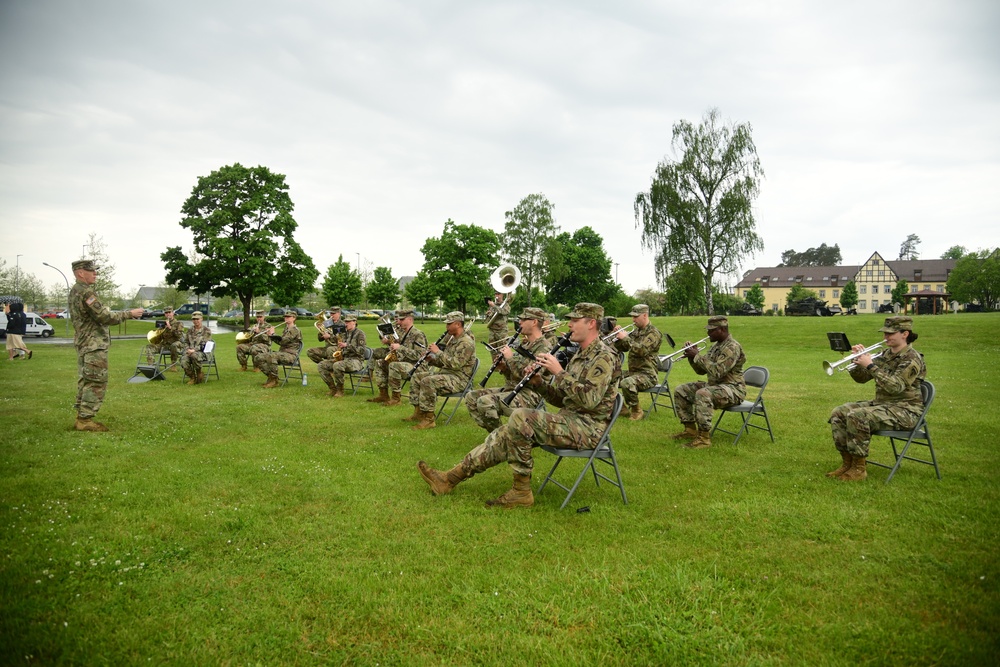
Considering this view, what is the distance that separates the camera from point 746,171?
3772cm

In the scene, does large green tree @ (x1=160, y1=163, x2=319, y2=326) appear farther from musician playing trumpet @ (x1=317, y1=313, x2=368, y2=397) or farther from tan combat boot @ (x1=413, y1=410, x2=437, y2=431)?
tan combat boot @ (x1=413, y1=410, x2=437, y2=431)

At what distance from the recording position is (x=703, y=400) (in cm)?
788

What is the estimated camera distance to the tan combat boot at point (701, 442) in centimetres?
781

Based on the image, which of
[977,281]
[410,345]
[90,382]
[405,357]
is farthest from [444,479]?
[977,281]

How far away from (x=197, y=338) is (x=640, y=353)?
11821 millimetres

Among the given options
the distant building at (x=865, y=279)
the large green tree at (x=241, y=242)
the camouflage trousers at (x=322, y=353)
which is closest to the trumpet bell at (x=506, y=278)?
the camouflage trousers at (x=322, y=353)

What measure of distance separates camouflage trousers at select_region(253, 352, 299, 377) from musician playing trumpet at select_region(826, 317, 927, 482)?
11735 millimetres

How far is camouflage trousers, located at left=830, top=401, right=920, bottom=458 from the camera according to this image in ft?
20.1

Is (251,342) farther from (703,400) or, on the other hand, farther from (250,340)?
(703,400)

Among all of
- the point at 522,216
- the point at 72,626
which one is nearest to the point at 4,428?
the point at 72,626

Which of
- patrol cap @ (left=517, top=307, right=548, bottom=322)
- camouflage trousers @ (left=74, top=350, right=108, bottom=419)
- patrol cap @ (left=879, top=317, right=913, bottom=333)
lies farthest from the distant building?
camouflage trousers @ (left=74, top=350, right=108, bottom=419)

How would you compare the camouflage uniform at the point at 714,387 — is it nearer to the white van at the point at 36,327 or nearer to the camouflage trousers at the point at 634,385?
→ the camouflage trousers at the point at 634,385

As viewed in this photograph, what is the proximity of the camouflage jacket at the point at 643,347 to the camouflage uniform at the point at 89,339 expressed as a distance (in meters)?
8.52

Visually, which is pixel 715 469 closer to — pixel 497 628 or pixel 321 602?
pixel 497 628
